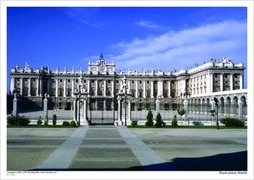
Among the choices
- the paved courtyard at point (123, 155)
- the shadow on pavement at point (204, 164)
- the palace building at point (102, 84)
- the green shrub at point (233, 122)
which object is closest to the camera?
the shadow on pavement at point (204, 164)

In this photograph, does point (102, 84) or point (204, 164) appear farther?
point (102, 84)

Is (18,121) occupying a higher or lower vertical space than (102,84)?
lower

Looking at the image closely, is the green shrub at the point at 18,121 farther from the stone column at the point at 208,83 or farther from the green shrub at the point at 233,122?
the stone column at the point at 208,83

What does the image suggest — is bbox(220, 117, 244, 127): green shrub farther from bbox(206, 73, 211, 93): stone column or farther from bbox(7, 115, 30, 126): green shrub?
bbox(206, 73, 211, 93): stone column

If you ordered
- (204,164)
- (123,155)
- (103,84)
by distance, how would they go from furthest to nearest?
(103,84) → (123,155) → (204,164)

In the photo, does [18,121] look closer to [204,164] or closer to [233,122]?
[233,122]

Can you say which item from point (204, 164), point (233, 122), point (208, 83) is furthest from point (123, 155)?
point (208, 83)

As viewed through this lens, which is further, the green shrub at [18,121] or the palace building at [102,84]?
the palace building at [102,84]

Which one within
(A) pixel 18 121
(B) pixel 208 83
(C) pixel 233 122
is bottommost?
(C) pixel 233 122

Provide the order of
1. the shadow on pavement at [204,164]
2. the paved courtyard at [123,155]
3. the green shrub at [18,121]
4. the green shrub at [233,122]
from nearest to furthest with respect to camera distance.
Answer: the shadow on pavement at [204,164]
the paved courtyard at [123,155]
the green shrub at [18,121]
the green shrub at [233,122]

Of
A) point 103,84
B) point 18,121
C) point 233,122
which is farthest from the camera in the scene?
point 103,84

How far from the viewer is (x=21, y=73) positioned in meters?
90.6

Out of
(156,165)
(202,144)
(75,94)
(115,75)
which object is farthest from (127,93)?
(115,75)

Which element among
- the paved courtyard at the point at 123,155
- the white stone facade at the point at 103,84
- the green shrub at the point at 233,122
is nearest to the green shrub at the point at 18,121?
the paved courtyard at the point at 123,155
